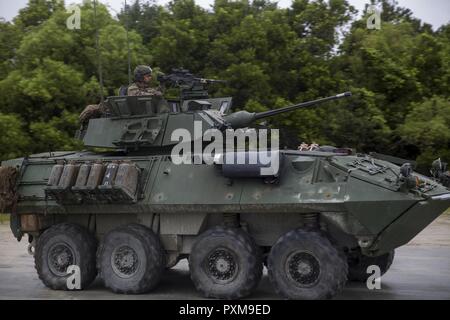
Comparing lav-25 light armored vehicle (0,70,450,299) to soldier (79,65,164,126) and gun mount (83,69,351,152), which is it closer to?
gun mount (83,69,351,152)

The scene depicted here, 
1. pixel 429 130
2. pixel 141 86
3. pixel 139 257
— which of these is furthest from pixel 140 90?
pixel 429 130

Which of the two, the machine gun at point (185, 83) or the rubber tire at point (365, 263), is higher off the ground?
the machine gun at point (185, 83)

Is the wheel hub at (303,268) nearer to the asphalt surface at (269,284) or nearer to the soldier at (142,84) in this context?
the asphalt surface at (269,284)

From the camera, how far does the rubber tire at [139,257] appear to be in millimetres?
12117

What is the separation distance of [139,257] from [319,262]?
2888 mm

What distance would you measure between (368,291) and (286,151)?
2.64 m

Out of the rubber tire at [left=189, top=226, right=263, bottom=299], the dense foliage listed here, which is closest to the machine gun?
the rubber tire at [left=189, top=226, right=263, bottom=299]

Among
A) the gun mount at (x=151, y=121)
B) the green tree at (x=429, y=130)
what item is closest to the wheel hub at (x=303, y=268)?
the gun mount at (x=151, y=121)

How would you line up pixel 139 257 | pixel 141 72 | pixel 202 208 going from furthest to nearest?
1. pixel 141 72
2. pixel 139 257
3. pixel 202 208

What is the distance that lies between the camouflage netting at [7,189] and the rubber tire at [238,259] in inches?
127

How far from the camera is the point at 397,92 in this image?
25.7 metres

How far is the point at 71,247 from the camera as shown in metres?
12.8

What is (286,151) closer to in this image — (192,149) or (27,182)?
(192,149)

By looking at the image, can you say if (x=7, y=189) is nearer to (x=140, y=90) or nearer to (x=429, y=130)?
(x=140, y=90)
